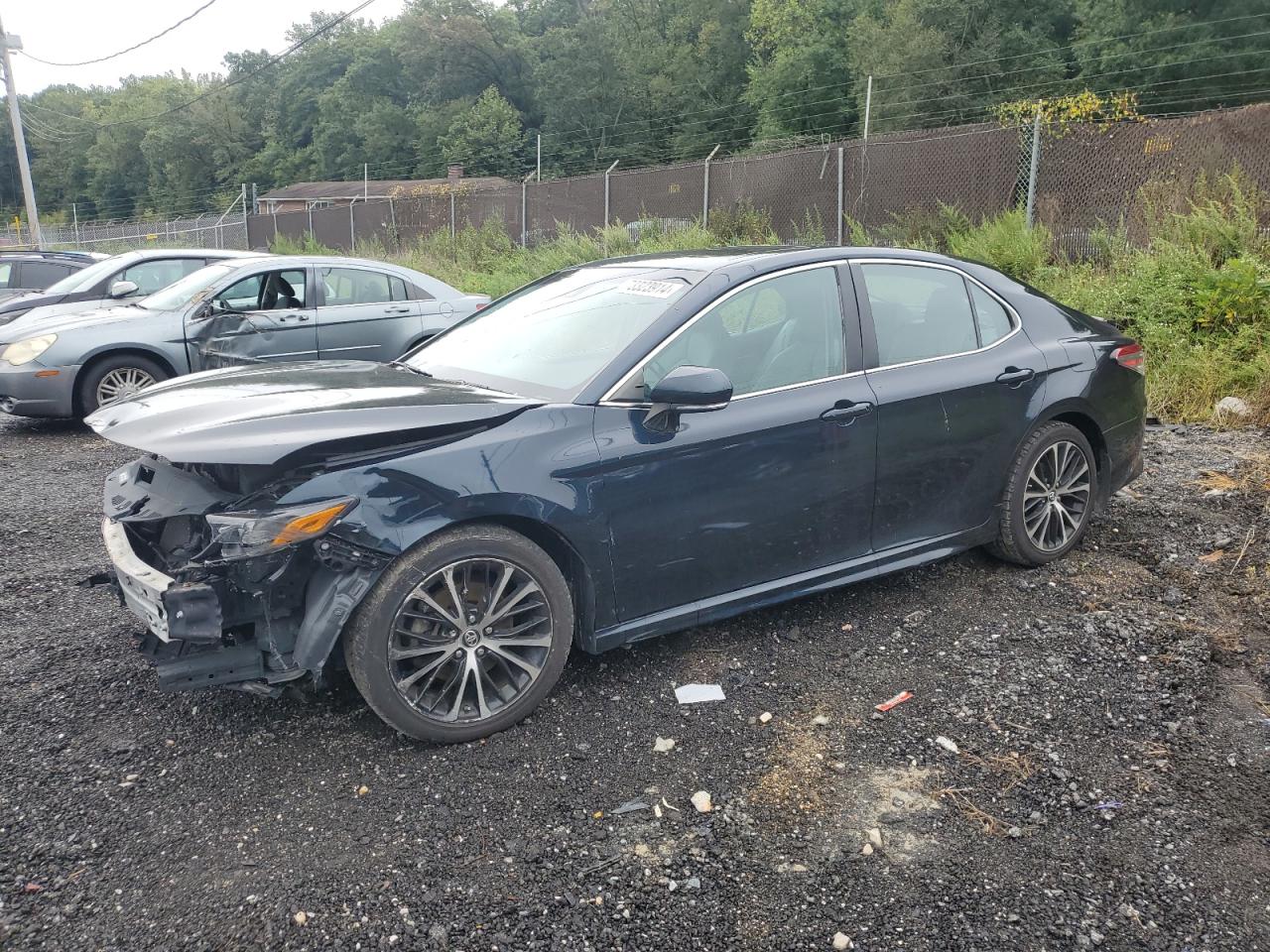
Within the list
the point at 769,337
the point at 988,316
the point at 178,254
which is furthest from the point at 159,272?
the point at 988,316

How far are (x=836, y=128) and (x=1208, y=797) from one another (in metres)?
46.2

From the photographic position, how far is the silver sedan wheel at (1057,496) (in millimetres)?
4637

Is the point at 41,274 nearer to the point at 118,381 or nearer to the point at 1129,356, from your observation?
the point at 118,381

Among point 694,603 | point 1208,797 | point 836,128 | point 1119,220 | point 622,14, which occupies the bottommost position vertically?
point 1208,797

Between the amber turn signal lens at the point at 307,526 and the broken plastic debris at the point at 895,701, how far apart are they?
2062 mm

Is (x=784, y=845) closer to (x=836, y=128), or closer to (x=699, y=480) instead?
(x=699, y=480)

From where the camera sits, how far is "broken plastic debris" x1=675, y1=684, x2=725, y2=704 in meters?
3.60

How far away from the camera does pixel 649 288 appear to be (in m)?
3.98

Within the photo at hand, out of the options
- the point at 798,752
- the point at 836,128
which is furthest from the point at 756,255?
the point at 836,128

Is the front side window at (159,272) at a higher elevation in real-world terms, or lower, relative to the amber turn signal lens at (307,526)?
higher

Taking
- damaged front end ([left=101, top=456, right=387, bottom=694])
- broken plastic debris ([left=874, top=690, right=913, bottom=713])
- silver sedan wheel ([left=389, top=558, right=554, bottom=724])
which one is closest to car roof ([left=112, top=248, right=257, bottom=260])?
damaged front end ([left=101, top=456, right=387, bottom=694])

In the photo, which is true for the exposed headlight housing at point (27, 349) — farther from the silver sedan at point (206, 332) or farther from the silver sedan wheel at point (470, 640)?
the silver sedan wheel at point (470, 640)

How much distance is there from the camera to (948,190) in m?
12.0

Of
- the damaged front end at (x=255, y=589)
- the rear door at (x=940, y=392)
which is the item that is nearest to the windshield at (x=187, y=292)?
the damaged front end at (x=255, y=589)
